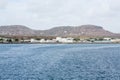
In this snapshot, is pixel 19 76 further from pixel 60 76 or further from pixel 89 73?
pixel 89 73

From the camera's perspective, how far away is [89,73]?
203 ft

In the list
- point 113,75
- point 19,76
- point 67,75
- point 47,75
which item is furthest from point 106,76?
point 19,76

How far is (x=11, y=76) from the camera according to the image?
190ft

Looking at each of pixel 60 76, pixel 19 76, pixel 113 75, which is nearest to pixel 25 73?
pixel 19 76

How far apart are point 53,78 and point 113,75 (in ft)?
37.9

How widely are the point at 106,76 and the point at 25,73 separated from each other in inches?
625

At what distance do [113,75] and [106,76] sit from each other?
6.76ft

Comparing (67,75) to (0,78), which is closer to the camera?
(0,78)

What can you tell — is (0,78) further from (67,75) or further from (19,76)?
(67,75)

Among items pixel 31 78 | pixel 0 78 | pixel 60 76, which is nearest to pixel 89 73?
pixel 60 76

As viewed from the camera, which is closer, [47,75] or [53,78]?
[53,78]

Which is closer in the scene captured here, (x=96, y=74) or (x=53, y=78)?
(x=53, y=78)

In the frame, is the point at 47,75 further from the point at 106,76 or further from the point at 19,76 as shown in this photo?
the point at 106,76

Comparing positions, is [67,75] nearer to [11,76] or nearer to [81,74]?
[81,74]
